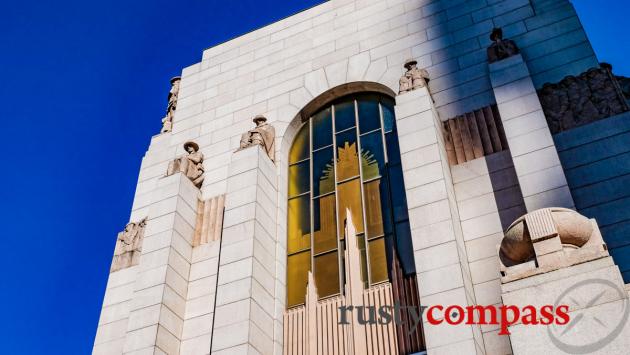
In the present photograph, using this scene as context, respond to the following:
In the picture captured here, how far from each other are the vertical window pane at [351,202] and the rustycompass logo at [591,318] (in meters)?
8.39

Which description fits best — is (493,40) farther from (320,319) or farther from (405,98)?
(320,319)

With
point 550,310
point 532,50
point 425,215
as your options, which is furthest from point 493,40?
point 550,310

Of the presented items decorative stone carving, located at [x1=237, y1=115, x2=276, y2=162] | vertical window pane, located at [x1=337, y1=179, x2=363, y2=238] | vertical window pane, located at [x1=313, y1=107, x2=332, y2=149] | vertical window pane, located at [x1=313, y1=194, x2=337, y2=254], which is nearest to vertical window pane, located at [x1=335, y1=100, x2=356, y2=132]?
vertical window pane, located at [x1=313, y1=107, x2=332, y2=149]

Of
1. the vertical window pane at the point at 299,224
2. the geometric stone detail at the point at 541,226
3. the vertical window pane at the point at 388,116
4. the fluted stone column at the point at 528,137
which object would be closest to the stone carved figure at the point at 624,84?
the fluted stone column at the point at 528,137

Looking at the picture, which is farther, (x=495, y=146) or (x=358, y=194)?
(x=358, y=194)

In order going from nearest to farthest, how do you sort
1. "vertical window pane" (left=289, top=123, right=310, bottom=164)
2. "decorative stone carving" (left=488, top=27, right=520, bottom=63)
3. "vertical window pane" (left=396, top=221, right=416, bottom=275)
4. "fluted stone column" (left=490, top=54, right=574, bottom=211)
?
"fluted stone column" (left=490, top=54, right=574, bottom=211), "vertical window pane" (left=396, top=221, right=416, bottom=275), "decorative stone carving" (left=488, top=27, right=520, bottom=63), "vertical window pane" (left=289, top=123, right=310, bottom=164)

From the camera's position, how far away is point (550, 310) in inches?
384

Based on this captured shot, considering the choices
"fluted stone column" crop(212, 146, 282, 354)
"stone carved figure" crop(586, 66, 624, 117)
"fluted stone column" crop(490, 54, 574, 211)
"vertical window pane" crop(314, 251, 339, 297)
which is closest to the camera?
"fluted stone column" crop(490, 54, 574, 211)

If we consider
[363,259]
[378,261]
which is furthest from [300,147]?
[378,261]

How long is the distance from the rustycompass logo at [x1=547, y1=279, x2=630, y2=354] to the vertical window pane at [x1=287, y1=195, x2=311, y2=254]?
955 cm

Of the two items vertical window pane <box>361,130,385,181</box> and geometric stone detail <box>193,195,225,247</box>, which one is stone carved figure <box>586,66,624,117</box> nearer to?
vertical window pane <box>361,130,385,181</box>

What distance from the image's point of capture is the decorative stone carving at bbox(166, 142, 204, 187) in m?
19.8

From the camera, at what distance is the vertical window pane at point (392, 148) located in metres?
18.7

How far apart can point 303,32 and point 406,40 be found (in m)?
4.34
